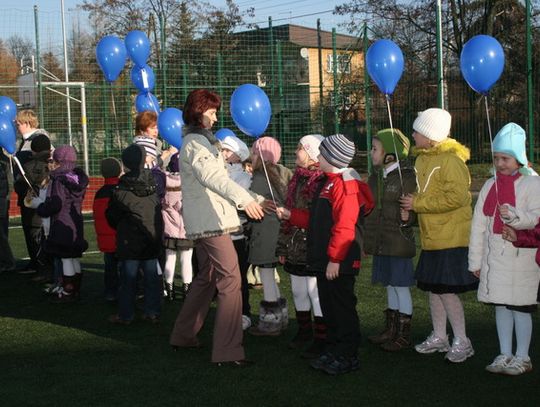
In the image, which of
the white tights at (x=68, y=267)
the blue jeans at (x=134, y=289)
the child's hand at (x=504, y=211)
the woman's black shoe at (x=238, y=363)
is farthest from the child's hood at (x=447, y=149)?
the white tights at (x=68, y=267)

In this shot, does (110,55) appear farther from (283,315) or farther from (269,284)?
(283,315)

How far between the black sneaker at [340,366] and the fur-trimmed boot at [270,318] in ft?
3.92

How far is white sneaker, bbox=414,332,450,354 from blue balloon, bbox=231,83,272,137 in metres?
2.17

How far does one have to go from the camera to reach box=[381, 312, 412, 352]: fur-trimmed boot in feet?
18.9

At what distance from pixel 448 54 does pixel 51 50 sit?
11.8 m

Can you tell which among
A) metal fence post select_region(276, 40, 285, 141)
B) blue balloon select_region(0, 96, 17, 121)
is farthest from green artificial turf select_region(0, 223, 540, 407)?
metal fence post select_region(276, 40, 285, 141)

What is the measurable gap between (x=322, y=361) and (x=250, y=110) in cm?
221

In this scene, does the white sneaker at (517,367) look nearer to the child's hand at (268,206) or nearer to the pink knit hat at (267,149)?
the child's hand at (268,206)

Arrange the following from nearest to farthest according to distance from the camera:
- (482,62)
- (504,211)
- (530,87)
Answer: (504,211) → (482,62) → (530,87)

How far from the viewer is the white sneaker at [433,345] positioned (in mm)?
5695

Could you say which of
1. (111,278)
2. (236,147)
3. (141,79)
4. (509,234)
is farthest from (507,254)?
(141,79)

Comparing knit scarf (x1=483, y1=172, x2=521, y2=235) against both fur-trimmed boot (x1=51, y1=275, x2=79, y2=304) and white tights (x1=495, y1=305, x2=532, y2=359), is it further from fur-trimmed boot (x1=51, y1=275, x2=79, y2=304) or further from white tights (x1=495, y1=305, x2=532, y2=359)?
fur-trimmed boot (x1=51, y1=275, x2=79, y2=304)

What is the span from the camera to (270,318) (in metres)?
6.37

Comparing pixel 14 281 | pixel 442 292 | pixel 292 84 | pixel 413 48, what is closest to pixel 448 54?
pixel 413 48
